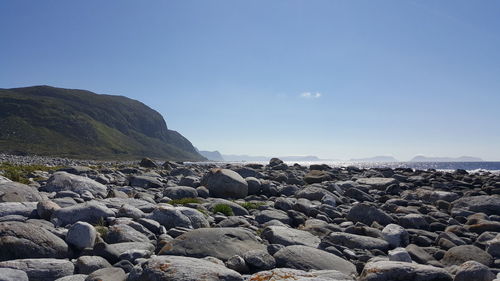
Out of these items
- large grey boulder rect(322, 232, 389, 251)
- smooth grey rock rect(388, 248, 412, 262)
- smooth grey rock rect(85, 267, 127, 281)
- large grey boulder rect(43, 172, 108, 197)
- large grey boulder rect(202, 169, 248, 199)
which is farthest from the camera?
large grey boulder rect(202, 169, 248, 199)

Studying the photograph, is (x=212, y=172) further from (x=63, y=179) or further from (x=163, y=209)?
(x=163, y=209)

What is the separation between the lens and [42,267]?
4777 mm

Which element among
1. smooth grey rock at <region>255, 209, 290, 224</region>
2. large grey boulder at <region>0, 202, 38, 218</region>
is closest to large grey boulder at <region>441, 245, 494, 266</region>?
smooth grey rock at <region>255, 209, 290, 224</region>

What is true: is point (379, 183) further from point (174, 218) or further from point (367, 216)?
point (174, 218)

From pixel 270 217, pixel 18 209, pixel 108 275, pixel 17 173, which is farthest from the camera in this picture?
pixel 17 173

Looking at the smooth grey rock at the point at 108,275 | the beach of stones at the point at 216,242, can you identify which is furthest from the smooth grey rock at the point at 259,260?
the smooth grey rock at the point at 108,275

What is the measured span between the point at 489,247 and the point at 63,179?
12951mm

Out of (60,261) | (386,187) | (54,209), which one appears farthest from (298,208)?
(386,187)

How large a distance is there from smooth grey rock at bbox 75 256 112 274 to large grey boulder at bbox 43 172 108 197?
270 inches

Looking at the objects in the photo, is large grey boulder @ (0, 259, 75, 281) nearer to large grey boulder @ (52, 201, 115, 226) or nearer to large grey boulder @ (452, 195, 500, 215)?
large grey boulder @ (52, 201, 115, 226)

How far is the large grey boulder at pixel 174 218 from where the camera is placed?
25.6 feet

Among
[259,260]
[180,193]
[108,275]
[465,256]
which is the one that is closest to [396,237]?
[465,256]

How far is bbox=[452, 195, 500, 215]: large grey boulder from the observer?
1429 cm

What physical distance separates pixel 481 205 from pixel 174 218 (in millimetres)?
13304
